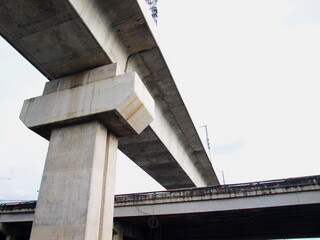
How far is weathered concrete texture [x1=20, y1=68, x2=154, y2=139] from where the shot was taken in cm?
663

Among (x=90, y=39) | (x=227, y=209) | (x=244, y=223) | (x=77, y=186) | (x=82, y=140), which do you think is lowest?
(x=77, y=186)

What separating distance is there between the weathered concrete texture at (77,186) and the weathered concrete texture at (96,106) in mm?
325

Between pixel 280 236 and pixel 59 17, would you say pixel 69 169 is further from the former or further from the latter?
pixel 280 236

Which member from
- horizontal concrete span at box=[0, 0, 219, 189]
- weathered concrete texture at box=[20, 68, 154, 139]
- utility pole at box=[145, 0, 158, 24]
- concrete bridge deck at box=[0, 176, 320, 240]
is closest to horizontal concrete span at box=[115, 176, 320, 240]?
concrete bridge deck at box=[0, 176, 320, 240]

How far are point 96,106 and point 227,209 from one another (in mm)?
7433

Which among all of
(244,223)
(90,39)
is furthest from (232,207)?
(90,39)

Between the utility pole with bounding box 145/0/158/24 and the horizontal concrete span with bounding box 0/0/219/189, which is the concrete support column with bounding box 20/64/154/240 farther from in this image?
→ the utility pole with bounding box 145/0/158/24

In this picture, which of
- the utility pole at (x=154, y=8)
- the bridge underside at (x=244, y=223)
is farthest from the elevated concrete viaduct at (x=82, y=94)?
the utility pole at (x=154, y=8)

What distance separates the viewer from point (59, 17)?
5965 mm

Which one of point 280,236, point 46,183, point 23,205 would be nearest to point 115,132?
point 46,183

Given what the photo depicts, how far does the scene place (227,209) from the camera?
11102 millimetres

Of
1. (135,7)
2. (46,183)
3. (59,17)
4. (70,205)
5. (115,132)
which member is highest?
(135,7)

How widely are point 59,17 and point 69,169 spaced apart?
348cm

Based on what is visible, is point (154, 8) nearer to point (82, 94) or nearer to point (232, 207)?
point (82, 94)
